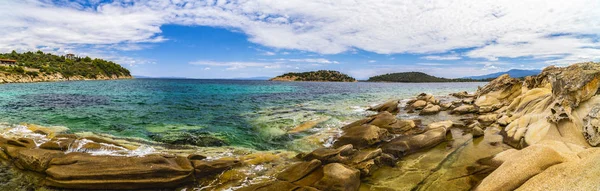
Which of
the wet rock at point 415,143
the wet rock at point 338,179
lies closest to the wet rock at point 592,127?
the wet rock at point 415,143

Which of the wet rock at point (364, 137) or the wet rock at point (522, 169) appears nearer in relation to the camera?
the wet rock at point (522, 169)

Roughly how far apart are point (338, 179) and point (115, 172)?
8140 mm

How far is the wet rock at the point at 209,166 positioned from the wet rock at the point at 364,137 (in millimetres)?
7250

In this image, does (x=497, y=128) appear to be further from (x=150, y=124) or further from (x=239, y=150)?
(x=150, y=124)

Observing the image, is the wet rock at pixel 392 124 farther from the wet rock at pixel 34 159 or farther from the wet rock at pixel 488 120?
the wet rock at pixel 34 159

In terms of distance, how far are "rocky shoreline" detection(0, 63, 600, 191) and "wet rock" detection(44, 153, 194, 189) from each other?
0.03 metres

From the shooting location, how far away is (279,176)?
10.8 meters

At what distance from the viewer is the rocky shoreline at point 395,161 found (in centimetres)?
855

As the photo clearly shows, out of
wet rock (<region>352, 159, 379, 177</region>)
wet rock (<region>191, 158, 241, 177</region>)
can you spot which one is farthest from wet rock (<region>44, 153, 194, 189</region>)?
wet rock (<region>352, 159, 379, 177</region>)

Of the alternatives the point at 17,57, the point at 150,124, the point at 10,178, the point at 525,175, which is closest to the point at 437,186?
the point at 525,175

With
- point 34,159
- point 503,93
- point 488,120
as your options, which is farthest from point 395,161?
point 503,93

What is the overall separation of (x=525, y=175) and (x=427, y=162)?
4.27m

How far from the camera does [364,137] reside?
15.8m

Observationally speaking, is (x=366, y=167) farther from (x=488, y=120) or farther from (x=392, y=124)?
(x=488, y=120)
